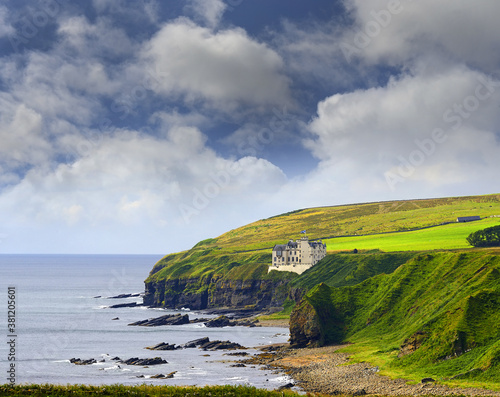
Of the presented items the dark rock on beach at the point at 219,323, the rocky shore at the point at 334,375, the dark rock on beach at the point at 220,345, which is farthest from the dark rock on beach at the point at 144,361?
the dark rock on beach at the point at 219,323

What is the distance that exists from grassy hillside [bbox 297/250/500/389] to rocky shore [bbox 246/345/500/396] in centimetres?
390

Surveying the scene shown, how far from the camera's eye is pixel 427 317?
11469cm

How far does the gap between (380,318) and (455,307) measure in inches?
1200

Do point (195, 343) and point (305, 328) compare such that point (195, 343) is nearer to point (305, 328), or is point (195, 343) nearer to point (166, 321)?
point (305, 328)

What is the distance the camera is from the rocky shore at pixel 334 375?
8212cm

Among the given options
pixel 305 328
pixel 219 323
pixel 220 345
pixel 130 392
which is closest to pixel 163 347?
pixel 220 345

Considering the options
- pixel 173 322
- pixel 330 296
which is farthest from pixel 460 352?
pixel 173 322

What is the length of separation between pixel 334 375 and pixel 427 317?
27.7 m

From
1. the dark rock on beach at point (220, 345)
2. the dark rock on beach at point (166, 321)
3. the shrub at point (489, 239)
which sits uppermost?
the shrub at point (489, 239)

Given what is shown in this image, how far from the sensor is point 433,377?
8850 cm

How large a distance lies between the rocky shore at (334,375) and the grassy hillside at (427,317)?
3.90 metres

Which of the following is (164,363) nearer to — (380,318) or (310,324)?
(310,324)

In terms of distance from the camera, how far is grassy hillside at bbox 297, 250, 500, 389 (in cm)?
9262

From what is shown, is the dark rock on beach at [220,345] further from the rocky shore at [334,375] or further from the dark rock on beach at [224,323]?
the dark rock on beach at [224,323]
